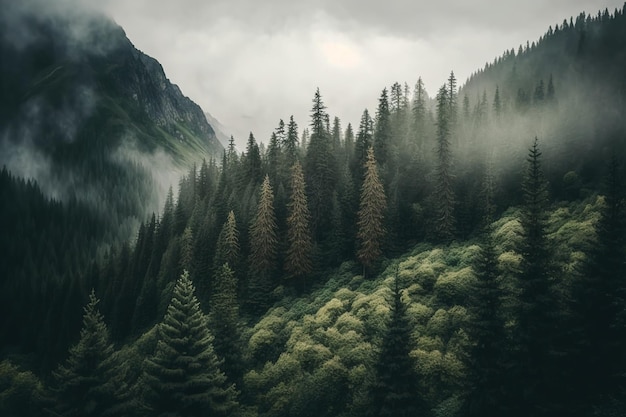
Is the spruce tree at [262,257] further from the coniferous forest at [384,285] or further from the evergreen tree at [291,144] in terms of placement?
the evergreen tree at [291,144]

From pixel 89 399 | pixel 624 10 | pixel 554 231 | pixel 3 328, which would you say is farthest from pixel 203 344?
pixel 624 10

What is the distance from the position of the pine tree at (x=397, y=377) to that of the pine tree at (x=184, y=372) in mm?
10511

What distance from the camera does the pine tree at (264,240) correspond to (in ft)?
187

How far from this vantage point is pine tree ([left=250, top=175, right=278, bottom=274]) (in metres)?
57.0

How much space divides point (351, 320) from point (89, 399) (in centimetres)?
2207

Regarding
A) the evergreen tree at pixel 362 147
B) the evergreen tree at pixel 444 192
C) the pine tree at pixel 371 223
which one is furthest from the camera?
the evergreen tree at pixel 362 147

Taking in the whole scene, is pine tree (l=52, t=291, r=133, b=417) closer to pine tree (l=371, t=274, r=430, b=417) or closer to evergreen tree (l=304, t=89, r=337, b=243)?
pine tree (l=371, t=274, r=430, b=417)

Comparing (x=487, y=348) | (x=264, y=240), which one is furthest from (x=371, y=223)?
(x=487, y=348)

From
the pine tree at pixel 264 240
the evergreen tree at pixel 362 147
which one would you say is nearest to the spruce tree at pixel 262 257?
the pine tree at pixel 264 240

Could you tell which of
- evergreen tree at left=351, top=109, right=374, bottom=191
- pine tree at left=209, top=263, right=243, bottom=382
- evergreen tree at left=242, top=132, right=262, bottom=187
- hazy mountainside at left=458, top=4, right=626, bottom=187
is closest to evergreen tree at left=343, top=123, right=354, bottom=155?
evergreen tree at left=351, top=109, right=374, bottom=191

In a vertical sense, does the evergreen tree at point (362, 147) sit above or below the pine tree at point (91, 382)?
above

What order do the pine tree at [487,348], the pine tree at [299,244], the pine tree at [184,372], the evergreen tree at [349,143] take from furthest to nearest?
the evergreen tree at [349,143] → the pine tree at [299,244] → the pine tree at [184,372] → the pine tree at [487,348]

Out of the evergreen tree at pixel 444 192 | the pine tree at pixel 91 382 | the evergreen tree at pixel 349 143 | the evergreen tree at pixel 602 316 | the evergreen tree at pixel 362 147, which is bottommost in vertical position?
the pine tree at pixel 91 382

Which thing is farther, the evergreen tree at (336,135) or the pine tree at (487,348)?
the evergreen tree at (336,135)
